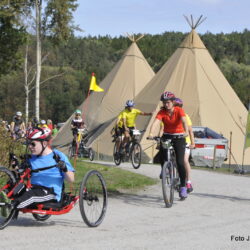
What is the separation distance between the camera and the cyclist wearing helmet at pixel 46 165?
6793 millimetres

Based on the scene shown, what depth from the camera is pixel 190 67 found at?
26750mm

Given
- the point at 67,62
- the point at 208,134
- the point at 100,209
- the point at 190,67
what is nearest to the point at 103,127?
the point at 190,67

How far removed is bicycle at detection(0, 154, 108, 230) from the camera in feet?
21.5

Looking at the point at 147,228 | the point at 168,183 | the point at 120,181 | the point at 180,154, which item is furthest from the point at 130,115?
the point at 147,228

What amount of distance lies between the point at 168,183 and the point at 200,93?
16796 millimetres

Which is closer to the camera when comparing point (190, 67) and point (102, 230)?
point (102, 230)

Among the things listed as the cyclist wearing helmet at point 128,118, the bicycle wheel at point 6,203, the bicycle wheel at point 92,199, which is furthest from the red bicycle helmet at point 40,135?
the cyclist wearing helmet at point 128,118

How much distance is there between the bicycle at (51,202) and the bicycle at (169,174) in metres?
1.72

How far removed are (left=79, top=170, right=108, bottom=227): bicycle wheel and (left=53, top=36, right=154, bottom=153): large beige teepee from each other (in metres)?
19.8

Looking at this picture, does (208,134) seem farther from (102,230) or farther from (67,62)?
(67,62)

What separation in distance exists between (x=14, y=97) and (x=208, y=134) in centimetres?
6064

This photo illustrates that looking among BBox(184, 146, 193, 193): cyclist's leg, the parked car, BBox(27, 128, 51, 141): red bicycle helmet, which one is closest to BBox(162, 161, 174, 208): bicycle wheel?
BBox(184, 146, 193, 193): cyclist's leg

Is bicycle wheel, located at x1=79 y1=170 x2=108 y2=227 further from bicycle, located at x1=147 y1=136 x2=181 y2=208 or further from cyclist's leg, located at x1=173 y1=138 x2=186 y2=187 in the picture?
cyclist's leg, located at x1=173 y1=138 x2=186 y2=187

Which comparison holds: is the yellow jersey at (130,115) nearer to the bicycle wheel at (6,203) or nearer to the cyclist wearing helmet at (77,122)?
the cyclist wearing helmet at (77,122)
